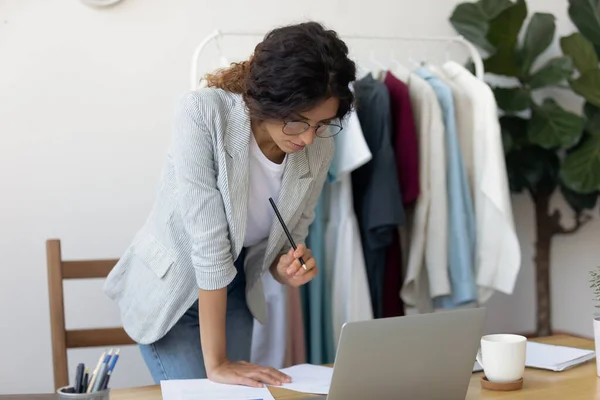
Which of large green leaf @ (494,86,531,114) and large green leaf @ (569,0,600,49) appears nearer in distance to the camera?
large green leaf @ (494,86,531,114)

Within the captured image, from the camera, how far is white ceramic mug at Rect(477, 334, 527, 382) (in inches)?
54.2

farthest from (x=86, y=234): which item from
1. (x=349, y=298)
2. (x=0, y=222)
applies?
(x=349, y=298)

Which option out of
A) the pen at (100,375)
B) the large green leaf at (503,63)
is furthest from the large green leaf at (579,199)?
the pen at (100,375)

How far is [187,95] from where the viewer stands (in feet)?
4.97

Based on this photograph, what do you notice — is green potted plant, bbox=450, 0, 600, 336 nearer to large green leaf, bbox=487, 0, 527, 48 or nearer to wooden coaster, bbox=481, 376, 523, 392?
large green leaf, bbox=487, 0, 527, 48

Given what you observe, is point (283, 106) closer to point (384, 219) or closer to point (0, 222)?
point (384, 219)

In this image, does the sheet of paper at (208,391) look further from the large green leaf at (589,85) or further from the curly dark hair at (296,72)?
the large green leaf at (589,85)

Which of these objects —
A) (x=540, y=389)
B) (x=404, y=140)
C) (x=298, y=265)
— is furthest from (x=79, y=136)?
(x=540, y=389)

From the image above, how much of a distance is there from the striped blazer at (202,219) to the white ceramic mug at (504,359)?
0.48 m

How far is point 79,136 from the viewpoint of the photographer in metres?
2.53

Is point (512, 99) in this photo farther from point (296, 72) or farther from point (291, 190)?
point (296, 72)

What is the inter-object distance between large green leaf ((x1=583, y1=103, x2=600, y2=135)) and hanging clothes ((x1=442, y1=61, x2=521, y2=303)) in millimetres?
490

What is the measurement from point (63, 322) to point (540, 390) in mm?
1142

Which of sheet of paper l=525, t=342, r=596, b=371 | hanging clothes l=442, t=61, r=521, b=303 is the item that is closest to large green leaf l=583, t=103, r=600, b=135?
hanging clothes l=442, t=61, r=521, b=303
